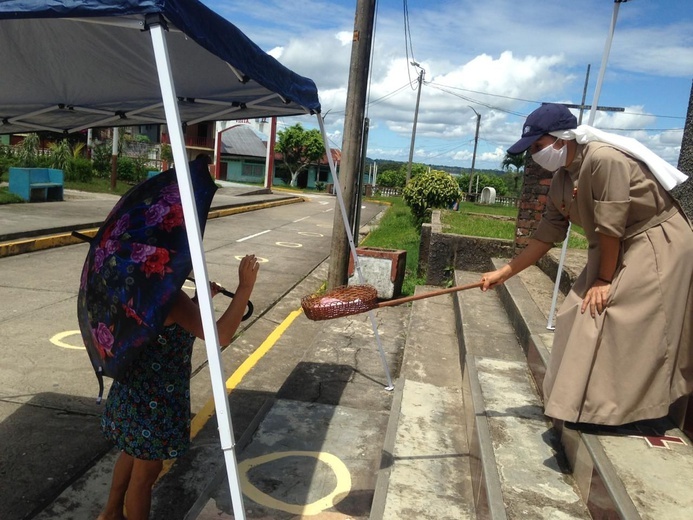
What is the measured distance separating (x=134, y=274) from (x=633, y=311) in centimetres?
Answer: 214

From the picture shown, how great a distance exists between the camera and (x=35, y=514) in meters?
3.08

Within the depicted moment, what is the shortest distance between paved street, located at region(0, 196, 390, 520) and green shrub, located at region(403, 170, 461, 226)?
547 cm

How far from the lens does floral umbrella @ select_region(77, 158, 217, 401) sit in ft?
7.59

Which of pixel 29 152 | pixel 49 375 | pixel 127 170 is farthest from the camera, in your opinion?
pixel 127 170

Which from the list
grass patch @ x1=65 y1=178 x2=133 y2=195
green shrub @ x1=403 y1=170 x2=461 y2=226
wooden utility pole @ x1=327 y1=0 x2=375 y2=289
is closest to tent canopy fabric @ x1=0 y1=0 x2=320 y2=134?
wooden utility pole @ x1=327 y1=0 x2=375 y2=289

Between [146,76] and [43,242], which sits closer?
[146,76]

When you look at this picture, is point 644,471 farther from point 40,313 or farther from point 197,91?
point 40,313

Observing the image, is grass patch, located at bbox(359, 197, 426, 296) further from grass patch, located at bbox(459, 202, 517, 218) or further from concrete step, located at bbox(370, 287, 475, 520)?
concrete step, located at bbox(370, 287, 475, 520)

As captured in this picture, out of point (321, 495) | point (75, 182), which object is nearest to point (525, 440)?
point (321, 495)

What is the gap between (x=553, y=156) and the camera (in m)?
2.82

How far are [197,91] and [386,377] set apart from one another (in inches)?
111

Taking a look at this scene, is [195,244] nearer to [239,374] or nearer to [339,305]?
[339,305]

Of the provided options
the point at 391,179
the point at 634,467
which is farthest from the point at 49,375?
the point at 391,179

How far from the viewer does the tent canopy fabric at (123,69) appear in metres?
2.09
